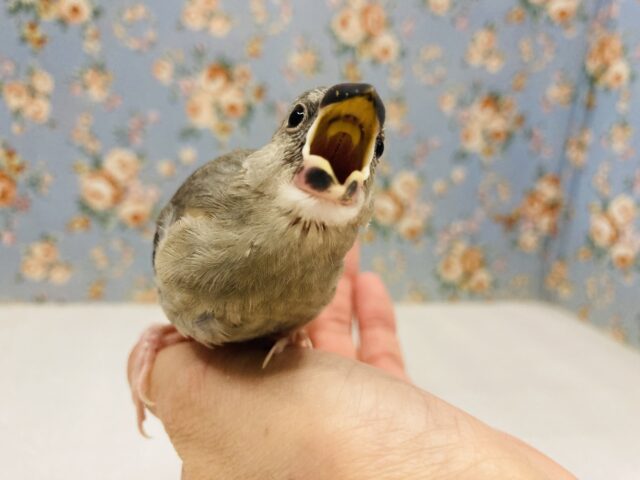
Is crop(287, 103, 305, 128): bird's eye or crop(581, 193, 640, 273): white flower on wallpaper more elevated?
crop(287, 103, 305, 128): bird's eye

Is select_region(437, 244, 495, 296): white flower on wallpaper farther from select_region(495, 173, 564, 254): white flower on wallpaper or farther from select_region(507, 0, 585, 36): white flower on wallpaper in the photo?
select_region(507, 0, 585, 36): white flower on wallpaper

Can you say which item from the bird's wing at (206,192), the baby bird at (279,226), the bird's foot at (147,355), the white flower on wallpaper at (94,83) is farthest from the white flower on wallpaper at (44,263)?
the baby bird at (279,226)

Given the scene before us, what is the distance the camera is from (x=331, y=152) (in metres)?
0.69

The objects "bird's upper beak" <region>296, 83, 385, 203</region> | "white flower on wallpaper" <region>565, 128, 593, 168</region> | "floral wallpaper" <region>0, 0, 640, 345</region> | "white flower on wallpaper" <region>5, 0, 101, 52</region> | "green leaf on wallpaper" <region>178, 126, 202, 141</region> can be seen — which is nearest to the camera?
"bird's upper beak" <region>296, 83, 385, 203</region>

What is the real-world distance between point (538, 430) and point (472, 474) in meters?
0.93

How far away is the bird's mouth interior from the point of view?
63 cm

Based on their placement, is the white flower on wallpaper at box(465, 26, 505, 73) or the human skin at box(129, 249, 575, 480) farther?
the white flower on wallpaper at box(465, 26, 505, 73)

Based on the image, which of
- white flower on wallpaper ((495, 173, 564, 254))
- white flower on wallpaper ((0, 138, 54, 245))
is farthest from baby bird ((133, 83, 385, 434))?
white flower on wallpaper ((495, 173, 564, 254))

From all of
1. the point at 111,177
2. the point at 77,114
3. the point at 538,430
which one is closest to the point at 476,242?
the point at 538,430

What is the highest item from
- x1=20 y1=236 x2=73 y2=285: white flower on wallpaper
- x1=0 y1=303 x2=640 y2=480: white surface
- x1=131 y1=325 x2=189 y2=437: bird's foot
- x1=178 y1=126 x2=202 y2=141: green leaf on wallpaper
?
x1=178 y1=126 x2=202 y2=141: green leaf on wallpaper

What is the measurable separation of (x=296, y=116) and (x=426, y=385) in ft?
3.76

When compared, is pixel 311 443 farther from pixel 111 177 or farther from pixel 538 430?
pixel 111 177

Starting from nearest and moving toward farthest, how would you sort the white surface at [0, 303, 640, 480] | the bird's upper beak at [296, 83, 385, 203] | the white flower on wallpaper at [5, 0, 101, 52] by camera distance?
the bird's upper beak at [296, 83, 385, 203] < the white surface at [0, 303, 640, 480] < the white flower on wallpaper at [5, 0, 101, 52]

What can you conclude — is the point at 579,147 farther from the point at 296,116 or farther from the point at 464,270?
the point at 296,116
